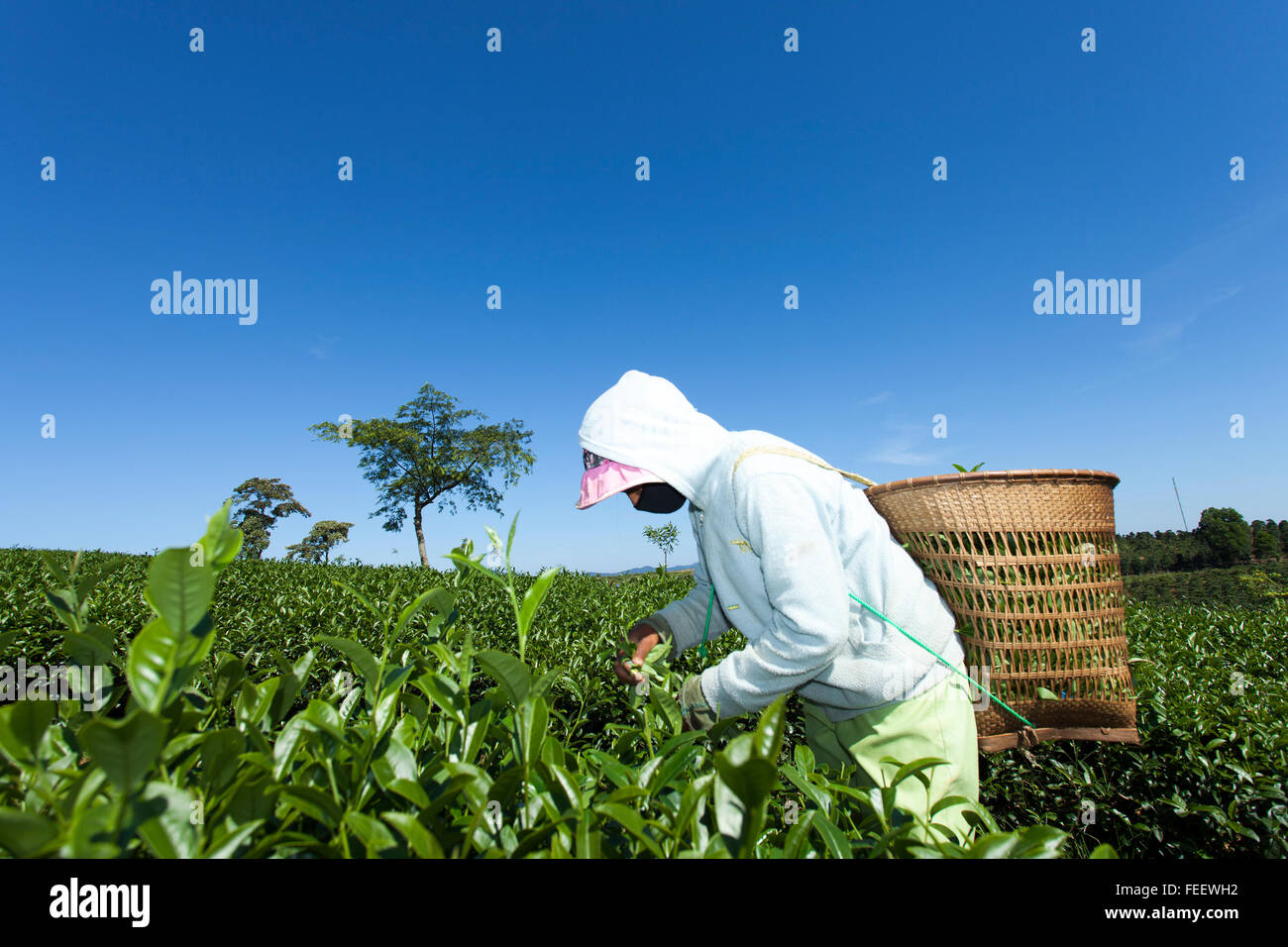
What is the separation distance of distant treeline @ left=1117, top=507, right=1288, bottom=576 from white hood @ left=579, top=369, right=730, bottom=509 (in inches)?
2536

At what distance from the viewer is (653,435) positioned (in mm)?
2107

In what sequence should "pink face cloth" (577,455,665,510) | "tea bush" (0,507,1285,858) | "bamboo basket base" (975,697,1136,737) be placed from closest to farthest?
"tea bush" (0,507,1285,858) < "pink face cloth" (577,455,665,510) < "bamboo basket base" (975,697,1136,737)

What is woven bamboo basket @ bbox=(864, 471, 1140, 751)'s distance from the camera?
2082mm

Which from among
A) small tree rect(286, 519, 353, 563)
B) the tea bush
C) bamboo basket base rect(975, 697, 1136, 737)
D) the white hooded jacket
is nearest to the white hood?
the white hooded jacket

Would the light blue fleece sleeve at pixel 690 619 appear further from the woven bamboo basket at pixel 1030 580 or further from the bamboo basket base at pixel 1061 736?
the bamboo basket base at pixel 1061 736

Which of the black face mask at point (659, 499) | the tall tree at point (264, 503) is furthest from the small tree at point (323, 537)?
the black face mask at point (659, 499)

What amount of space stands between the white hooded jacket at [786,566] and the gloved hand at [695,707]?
3 cm

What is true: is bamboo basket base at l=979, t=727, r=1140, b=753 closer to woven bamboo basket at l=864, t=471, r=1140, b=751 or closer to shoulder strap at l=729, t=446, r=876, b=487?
woven bamboo basket at l=864, t=471, r=1140, b=751

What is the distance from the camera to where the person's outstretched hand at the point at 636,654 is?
182 centimetres

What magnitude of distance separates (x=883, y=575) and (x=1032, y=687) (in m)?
0.71
